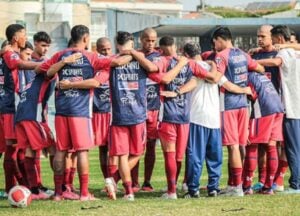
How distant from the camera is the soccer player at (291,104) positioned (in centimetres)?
1309

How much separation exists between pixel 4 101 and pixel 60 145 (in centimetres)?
158

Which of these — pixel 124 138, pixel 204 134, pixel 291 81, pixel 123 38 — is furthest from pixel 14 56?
pixel 291 81

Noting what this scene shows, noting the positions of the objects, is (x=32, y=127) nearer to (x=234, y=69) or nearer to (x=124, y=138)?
(x=124, y=138)

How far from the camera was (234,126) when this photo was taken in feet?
42.2

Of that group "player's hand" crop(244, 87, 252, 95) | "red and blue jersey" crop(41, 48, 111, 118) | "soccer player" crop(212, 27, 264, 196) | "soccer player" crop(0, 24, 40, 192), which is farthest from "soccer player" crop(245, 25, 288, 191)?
"soccer player" crop(0, 24, 40, 192)

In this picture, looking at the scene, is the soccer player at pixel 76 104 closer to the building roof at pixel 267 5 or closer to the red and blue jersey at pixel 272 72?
the red and blue jersey at pixel 272 72

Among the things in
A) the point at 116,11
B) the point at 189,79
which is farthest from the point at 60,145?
the point at 116,11

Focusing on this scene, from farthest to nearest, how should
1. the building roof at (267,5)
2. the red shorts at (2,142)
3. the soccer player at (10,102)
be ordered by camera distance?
the building roof at (267,5) → the red shorts at (2,142) → the soccer player at (10,102)

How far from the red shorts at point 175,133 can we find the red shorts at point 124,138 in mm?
372

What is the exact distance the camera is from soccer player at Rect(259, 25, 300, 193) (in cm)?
1309

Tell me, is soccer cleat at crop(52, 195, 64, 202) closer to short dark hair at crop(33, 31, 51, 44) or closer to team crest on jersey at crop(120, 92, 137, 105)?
team crest on jersey at crop(120, 92, 137, 105)

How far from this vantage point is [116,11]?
39906 mm

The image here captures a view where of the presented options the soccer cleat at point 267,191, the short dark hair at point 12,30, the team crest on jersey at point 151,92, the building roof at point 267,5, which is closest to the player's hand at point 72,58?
the short dark hair at point 12,30

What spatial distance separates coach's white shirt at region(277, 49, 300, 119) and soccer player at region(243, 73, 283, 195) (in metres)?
0.13
